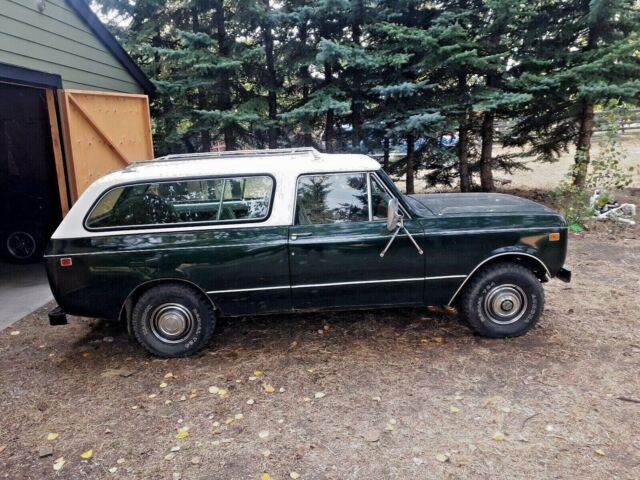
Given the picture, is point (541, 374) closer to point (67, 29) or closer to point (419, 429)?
point (419, 429)

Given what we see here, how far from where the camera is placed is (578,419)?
3.00 metres

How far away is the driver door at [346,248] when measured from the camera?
387cm

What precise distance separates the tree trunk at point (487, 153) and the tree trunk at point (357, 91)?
2.78 meters

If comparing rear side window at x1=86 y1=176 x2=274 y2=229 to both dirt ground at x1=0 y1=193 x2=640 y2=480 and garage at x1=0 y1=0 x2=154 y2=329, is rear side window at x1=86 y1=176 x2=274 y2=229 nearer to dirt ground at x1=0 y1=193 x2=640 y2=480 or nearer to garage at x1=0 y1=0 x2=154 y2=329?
dirt ground at x1=0 y1=193 x2=640 y2=480

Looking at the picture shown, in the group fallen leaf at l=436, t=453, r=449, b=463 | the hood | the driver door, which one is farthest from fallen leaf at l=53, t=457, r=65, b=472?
the hood

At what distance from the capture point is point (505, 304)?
404cm

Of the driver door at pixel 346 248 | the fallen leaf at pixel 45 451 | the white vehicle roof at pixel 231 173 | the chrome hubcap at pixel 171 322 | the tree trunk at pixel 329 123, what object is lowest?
the fallen leaf at pixel 45 451

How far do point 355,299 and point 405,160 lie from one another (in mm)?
7729

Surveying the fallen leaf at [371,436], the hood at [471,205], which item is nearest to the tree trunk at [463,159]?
the hood at [471,205]

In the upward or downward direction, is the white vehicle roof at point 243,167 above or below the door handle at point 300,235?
above

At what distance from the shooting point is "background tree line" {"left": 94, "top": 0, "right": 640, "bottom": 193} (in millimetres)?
8742

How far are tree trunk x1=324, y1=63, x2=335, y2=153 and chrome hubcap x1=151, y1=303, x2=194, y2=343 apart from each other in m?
7.12

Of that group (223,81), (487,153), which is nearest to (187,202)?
(223,81)

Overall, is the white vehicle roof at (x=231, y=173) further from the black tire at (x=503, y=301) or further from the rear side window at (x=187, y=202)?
the black tire at (x=503, y=301)
